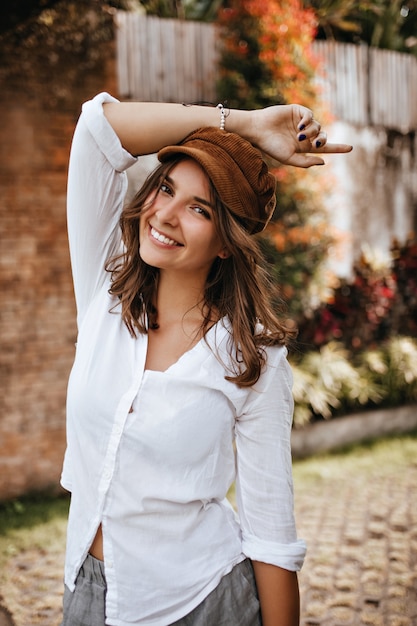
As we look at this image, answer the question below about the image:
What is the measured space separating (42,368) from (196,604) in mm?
3590

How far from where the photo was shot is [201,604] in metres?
1.60

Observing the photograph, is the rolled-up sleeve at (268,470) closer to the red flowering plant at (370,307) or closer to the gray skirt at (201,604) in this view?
the gray skirt at (201,604)

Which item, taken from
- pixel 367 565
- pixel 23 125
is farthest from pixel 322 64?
pixel 367 565

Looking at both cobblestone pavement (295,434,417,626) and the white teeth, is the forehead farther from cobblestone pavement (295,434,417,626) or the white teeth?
cobblestone pavement (295,434,417,626)

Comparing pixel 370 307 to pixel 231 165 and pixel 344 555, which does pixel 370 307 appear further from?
pixel 231 165

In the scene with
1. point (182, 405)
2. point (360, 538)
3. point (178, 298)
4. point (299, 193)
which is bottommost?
point (360, 538)

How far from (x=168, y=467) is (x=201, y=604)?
1.19 feet

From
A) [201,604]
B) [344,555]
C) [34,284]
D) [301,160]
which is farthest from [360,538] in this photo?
Answer: [301,160]

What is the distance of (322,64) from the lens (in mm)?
6418

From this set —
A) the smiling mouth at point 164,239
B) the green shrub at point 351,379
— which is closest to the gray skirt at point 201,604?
the smiling mouth at point 164,239

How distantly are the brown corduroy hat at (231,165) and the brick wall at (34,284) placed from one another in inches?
133

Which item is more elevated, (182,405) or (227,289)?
(227,289)

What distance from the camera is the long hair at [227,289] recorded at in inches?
65.1

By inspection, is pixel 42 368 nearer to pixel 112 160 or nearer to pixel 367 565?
pixel 367 565
